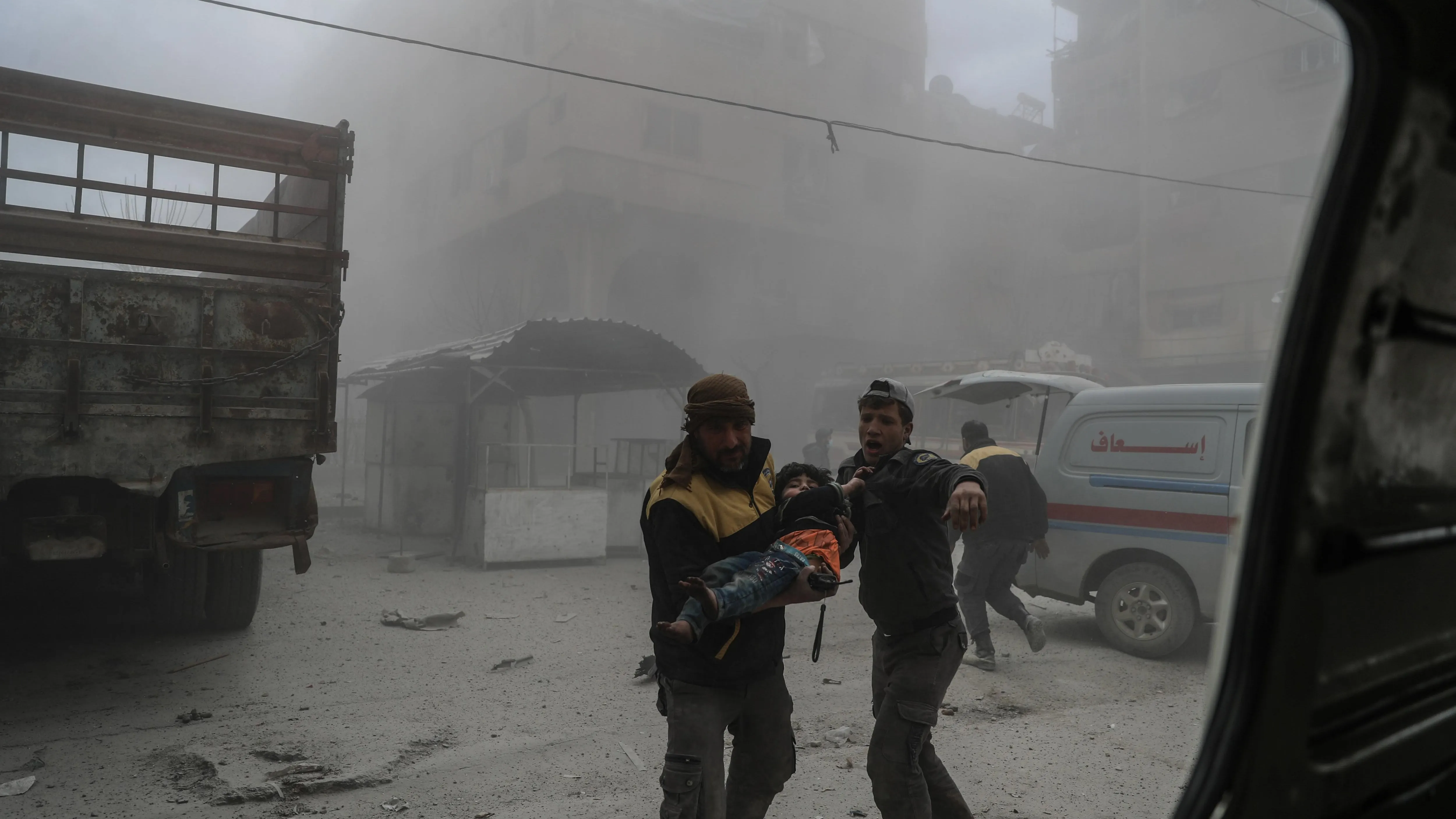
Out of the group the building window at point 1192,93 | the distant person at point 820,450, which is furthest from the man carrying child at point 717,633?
the building window at point 1192,93

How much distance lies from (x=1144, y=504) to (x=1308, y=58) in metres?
26.8

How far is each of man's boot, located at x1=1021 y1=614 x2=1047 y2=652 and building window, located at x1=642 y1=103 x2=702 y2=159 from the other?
23.4 metres

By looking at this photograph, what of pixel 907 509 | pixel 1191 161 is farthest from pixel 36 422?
pixel 1191 161

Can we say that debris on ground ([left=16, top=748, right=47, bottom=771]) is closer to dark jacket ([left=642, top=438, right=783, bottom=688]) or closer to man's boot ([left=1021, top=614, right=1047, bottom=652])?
dark jacket ([left=642, top=438, right=783, bottom=688])

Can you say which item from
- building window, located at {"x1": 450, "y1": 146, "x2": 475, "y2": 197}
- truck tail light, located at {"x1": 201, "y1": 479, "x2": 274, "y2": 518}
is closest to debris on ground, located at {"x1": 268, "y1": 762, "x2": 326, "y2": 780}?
truck tail light, located at {"x1": 201, "y1": 479, "x2": 274, "y2": 518}

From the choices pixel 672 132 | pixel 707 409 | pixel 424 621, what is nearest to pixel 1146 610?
pixel 707 409

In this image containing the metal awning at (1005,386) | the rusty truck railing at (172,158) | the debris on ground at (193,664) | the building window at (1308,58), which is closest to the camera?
the rusty truck railing at (172,158)

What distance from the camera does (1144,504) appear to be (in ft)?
22.0

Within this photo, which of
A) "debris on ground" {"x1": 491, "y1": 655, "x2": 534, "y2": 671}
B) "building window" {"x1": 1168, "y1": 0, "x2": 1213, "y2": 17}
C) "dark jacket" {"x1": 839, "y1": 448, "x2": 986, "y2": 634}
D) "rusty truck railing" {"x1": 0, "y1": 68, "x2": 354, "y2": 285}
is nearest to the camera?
"dark jacket" {"x1": 839, "y1": 448, "x2": 986, "y2": 634}

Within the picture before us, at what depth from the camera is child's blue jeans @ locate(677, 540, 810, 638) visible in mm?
2342

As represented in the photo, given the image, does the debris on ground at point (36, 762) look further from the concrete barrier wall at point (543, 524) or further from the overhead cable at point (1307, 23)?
the concrete barrier wall at point (543, 524)

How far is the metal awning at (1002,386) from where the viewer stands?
30.7ft

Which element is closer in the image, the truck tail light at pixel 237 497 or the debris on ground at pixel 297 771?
the debris on ground at pixel 297 771

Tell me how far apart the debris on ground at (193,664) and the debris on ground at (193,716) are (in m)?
1.00
